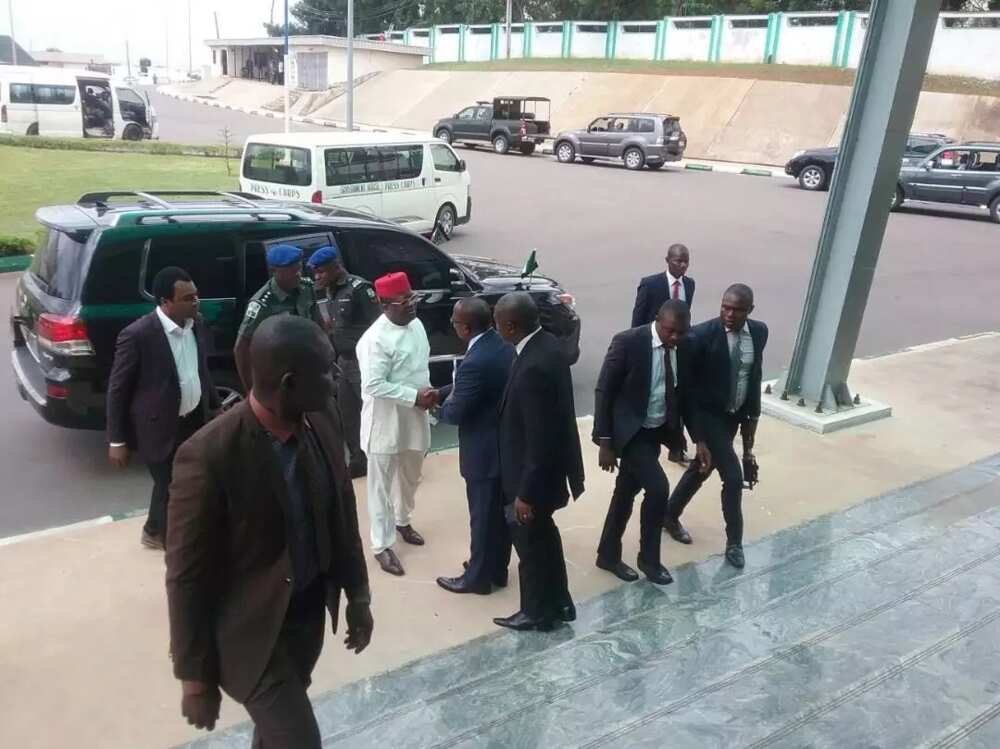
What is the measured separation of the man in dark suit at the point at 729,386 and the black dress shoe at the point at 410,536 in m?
1.64

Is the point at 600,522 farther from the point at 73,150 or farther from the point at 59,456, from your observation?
the point at 73,150

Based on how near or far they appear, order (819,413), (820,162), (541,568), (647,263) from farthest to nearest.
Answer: (820,162), (647,263), (819,413), (541,568)

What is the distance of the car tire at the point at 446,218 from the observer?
46.4 feet

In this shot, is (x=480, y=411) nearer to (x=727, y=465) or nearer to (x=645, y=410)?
(x=645, y=410)

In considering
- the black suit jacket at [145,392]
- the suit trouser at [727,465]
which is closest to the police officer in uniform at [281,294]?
the black suit jacket at [145,392]

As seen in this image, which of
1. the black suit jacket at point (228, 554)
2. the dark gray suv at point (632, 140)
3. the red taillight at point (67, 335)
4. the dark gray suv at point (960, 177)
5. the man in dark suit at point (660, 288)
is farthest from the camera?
the dark gray suv at point (632, 140)

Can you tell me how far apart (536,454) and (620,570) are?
1.29 meters

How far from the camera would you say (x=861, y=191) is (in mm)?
6848

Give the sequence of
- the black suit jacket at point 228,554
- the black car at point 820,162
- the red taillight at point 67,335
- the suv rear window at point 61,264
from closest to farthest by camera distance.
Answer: the black suit jacket at point 228,554, the red taillight at point 67,335, the suv rear window at point 61,264, the black car at point 820,162

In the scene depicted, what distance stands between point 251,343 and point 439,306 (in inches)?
183

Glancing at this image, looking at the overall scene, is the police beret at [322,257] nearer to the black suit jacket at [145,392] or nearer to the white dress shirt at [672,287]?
the black suit jacket at [145,392]

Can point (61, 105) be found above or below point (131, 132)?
above

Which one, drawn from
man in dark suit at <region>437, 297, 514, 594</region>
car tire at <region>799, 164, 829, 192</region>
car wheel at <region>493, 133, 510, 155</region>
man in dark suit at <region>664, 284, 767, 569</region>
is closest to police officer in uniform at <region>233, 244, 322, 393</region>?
man in dark suit at <region>437, 297, 514, 594</region>

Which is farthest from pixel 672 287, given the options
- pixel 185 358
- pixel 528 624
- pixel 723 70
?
pixel 723 70
